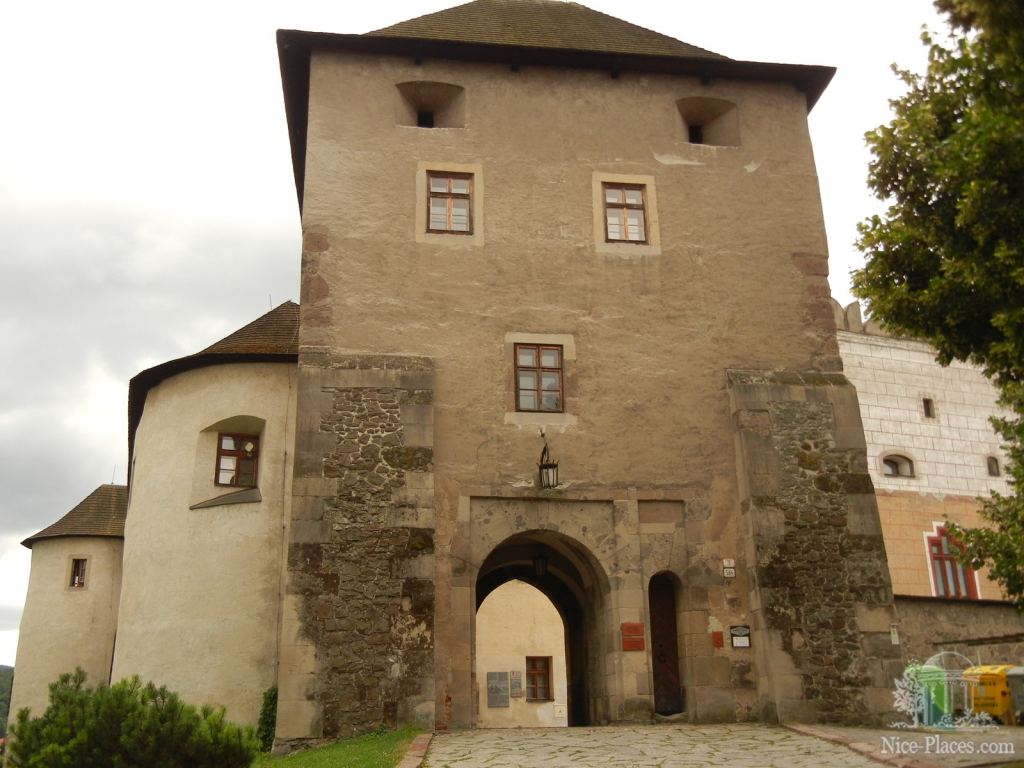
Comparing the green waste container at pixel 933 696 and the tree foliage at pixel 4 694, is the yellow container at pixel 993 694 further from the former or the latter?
the tree foliage at pixel 4 694

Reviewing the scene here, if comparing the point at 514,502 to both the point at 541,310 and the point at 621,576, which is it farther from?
the point at 541,310

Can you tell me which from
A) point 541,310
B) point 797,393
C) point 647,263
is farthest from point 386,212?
point 797,393

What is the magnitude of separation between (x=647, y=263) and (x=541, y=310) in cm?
213

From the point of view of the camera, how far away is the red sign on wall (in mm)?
15414

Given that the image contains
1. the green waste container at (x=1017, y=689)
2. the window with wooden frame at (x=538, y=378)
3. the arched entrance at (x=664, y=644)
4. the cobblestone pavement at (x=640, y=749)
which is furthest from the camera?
the window with wooden frame at (x=538, y=378)

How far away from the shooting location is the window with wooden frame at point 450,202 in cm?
1753

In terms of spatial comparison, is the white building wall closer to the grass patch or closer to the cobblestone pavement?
the cobblestone pavement

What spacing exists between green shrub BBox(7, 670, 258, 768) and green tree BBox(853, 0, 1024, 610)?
26.2 ft

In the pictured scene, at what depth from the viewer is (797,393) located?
17.0m

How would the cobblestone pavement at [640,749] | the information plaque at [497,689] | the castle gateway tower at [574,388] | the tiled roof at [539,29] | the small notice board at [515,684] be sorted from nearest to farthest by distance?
the cobblestone pavement at [640,749], the castle gateway tower at [574,388], the tiled roof at [539,29], the information plaque at [497,689], the small notice board at [515,684]

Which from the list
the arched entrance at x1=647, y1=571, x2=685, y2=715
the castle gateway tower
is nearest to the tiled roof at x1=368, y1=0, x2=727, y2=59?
the castle gateway tower

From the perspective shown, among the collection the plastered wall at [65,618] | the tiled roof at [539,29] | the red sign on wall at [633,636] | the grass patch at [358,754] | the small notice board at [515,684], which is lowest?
the grass patch at [358,754]

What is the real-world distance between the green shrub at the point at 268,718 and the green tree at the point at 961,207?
1067cm

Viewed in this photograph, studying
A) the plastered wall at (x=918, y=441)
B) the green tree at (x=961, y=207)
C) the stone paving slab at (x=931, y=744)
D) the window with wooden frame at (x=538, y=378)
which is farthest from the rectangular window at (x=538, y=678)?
the green tree at (x=961, y=207)
